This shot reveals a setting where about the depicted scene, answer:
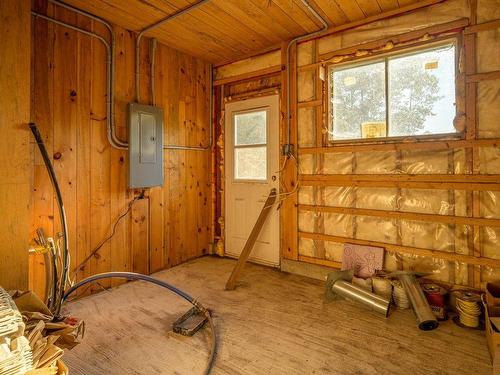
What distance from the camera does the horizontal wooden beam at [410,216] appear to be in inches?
96.4

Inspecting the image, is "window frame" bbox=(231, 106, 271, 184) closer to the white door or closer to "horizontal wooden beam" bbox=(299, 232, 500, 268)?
the white door

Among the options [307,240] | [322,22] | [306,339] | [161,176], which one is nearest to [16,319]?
[306,339]

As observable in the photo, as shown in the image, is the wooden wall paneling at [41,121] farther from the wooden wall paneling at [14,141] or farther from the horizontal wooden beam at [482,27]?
the horizontal wooden beam at [482,27]

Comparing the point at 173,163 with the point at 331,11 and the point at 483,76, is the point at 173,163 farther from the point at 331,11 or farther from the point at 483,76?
the point at 483,76

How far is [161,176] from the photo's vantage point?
3391 millimetres

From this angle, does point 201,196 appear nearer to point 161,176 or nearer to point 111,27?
point 161,176

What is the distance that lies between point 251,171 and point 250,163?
109 millimetres

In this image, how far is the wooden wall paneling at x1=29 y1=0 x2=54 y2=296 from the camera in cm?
249

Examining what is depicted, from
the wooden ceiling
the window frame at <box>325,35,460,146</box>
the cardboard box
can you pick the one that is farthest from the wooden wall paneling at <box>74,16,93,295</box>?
the cardboard box

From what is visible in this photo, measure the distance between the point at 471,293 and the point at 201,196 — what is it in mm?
3149

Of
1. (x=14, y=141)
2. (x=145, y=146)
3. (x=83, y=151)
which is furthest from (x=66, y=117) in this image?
(x=14, y=141)

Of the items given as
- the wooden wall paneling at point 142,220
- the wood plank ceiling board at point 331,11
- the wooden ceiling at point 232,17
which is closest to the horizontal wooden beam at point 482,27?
the wooden ceiling at point 232,17

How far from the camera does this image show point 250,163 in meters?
3.94

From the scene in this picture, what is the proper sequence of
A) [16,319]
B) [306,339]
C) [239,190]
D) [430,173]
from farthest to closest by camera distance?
1. [239,190]
2. [430,173]
3. [306,339]
4. [16,319]
